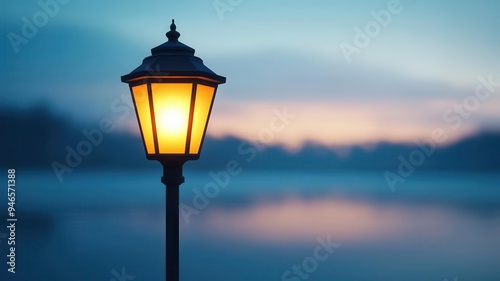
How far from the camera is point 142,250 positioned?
1282cm

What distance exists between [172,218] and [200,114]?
0.60 m

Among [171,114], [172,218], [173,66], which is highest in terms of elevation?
[173,66]

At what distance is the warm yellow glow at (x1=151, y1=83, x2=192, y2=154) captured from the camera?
7.73 ft

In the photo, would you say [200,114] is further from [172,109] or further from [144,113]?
[144,113]

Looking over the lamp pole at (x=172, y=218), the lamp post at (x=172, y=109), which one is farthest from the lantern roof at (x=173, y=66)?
the lamp pole at (x=172, y=218)

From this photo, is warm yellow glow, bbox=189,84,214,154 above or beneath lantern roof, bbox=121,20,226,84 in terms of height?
beneath

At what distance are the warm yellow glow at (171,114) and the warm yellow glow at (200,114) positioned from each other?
54 mm

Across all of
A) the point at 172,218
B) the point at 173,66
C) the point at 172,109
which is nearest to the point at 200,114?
the point at 172,109

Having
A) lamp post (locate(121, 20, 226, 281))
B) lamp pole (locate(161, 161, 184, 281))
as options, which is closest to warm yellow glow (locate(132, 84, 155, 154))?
lamp post (locate(121, 20, 226, 281))

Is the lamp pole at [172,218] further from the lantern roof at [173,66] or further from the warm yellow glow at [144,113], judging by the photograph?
the lantern roof at [173,66]

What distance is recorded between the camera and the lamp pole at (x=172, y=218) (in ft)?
7.98

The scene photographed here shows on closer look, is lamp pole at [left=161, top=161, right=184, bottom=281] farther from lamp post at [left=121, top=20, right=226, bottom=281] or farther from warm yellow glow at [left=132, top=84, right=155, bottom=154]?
warm yellow glow at [left=132, top=84, right=155, bottom=154]

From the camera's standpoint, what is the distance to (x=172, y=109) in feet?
7.79

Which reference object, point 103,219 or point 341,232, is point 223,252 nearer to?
point 341,232
